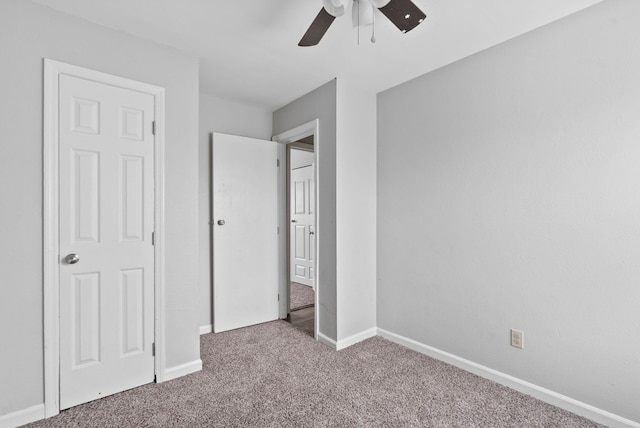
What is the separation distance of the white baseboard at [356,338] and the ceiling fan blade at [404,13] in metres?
2.41

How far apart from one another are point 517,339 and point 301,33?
98.7 inches

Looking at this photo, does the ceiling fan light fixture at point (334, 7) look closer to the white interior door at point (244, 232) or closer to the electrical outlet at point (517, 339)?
the white interior door at point (244, 232)

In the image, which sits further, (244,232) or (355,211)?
(244,232)

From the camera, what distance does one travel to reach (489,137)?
2.29 meters

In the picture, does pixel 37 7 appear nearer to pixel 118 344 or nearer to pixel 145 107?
pixel 145 107

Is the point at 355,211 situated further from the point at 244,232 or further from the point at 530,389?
the point at 530,389

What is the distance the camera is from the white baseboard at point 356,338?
110 inches

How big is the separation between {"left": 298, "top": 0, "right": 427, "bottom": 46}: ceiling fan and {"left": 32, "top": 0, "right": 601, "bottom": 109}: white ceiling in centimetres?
17

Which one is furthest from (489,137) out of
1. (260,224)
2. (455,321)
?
(260,224)

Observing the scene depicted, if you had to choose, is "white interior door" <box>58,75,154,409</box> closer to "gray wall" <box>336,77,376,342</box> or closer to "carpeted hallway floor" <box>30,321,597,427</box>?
"carpeted hallway floor" <box>30,321,597,427</box>

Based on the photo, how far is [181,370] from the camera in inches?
89.6

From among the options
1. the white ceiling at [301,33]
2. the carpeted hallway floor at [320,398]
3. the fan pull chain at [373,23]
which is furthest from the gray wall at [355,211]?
the fan pull chain at [373,23]

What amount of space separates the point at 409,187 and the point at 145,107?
2.15 m

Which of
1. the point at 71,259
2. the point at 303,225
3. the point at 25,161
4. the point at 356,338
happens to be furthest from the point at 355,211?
the point at 303,225
